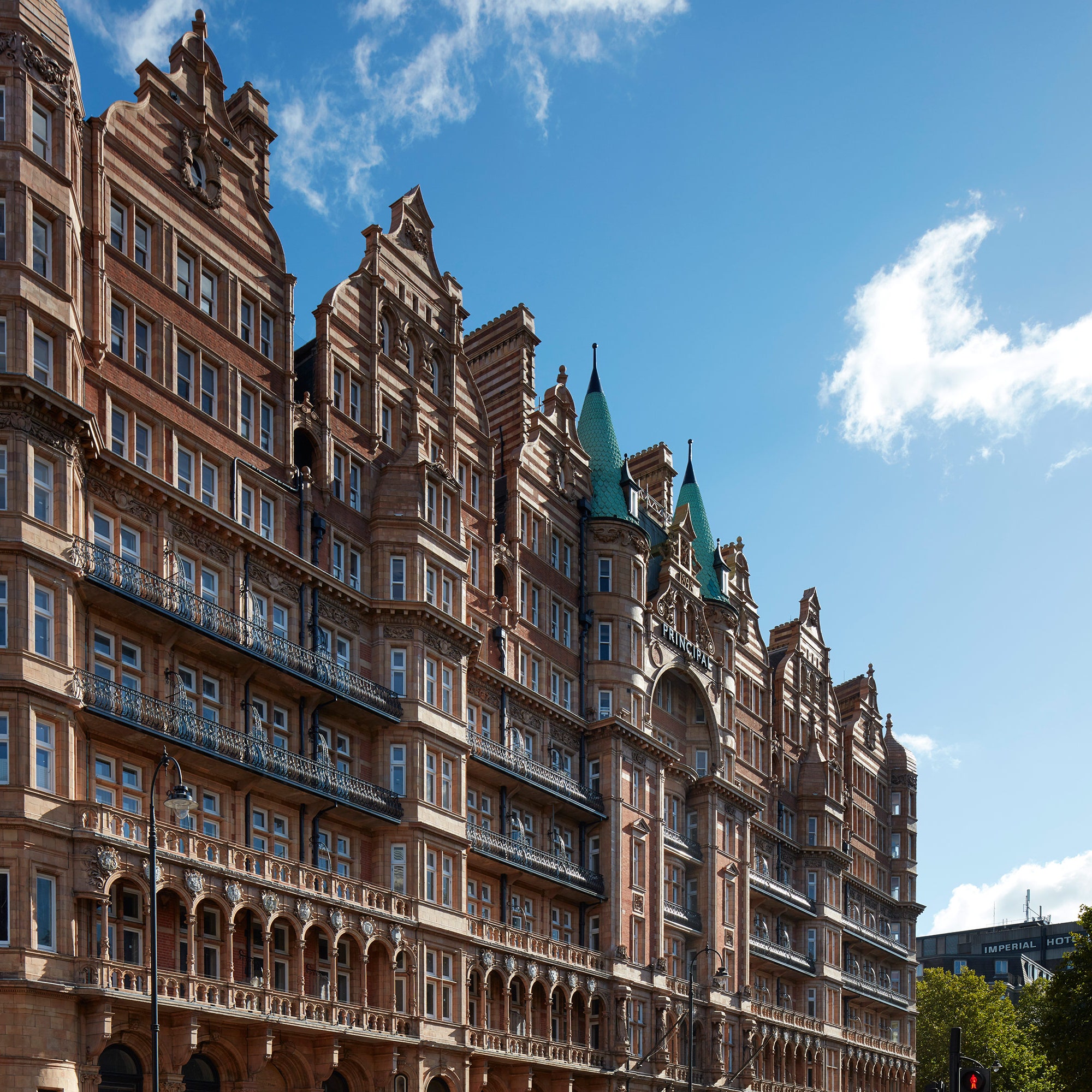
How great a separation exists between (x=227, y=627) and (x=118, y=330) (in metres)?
9.39

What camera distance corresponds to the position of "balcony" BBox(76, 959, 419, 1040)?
37719 mm

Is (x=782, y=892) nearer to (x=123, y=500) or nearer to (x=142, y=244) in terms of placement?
(x=123, y=500)

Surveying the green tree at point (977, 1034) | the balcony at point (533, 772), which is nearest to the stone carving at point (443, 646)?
the balcony at point (533, 772)

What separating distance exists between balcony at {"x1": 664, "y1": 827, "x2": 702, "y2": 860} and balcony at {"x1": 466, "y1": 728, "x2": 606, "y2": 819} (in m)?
7.20

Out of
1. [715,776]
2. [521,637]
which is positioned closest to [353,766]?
[521,637]

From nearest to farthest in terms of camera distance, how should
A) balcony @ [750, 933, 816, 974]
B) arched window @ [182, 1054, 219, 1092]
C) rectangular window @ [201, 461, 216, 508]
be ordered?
arched window @ [182, 1054, 219, 1092] < rectangular window @ [201, 461, 216, 508] < balcony @ [750, 933, 816, 974]

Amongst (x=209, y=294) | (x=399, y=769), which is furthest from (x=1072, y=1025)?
(x=209, y=294)

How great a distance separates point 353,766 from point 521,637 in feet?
44.0

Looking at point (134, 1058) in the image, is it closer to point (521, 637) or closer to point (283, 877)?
point (283, 877)

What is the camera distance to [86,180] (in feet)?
145

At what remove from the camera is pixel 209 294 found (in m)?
49.1

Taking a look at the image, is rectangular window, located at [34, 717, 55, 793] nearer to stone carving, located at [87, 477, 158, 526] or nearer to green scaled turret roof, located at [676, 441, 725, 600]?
stone carving, located at [87, 477, 158, 526]

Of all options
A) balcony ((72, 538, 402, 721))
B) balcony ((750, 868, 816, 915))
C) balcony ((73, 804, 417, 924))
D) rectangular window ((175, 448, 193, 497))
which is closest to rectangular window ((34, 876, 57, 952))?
balcony ((73, 804, 417, 924))

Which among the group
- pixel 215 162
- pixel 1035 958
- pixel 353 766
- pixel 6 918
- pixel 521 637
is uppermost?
pixel 215 162
